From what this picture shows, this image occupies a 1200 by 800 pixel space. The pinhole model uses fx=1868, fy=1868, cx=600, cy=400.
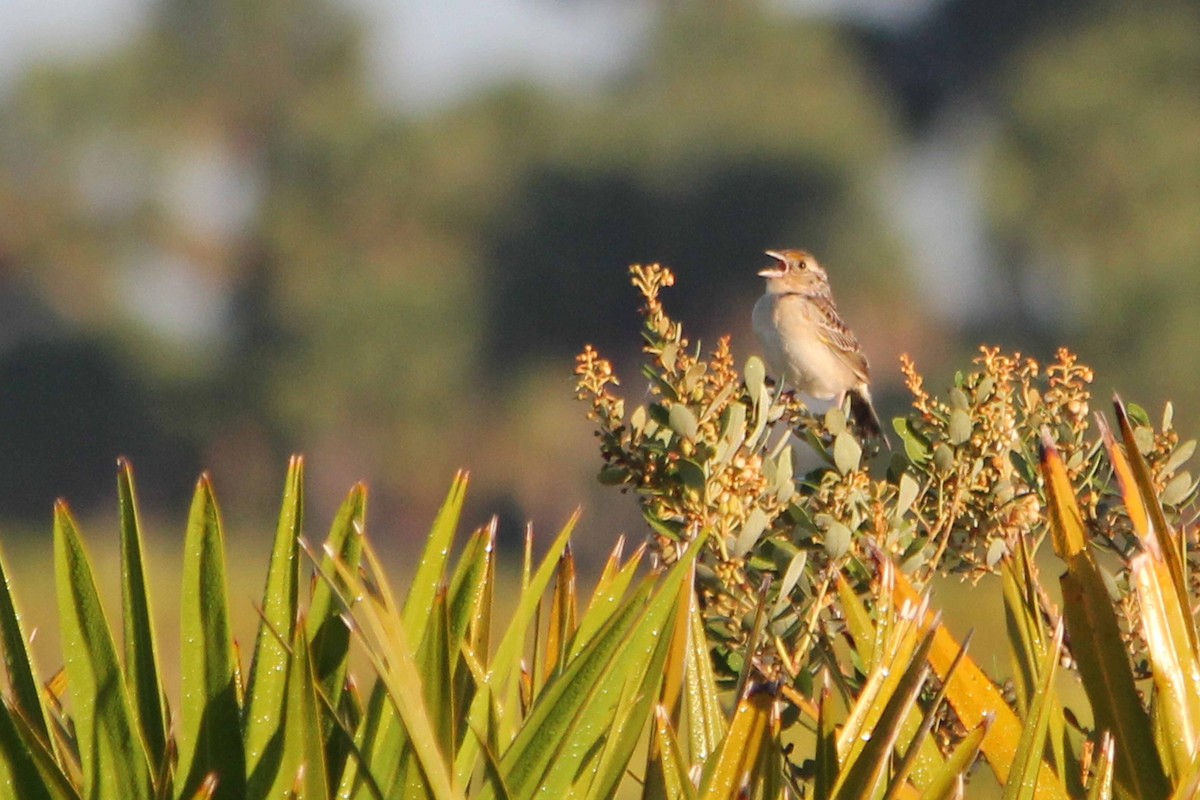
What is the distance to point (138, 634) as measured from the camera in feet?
7.63

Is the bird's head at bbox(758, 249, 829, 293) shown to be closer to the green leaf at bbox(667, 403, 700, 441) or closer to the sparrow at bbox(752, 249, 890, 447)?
the sparrow at bbox(752, 249, 890, 447)

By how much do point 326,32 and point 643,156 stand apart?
12.5 meters

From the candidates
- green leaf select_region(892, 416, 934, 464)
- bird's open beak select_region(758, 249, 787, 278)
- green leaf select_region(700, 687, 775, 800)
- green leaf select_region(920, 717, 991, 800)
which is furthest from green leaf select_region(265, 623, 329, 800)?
bird's open beak select_region(758, 249, 787, 278)

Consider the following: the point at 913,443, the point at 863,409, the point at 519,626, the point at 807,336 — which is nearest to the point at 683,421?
the point at 913,443

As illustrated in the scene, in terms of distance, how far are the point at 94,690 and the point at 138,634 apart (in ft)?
0.28

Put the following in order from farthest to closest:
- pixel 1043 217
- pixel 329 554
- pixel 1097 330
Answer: pixel 1043 217 → pixel 1097 330 → pixel 329 554

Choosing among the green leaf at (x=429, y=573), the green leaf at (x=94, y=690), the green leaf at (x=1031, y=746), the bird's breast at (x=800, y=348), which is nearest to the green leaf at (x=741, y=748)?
the green leaf at (x=1031, y=746)

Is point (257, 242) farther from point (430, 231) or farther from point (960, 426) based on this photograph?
point (960, 426)

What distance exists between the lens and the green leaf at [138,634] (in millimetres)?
2262

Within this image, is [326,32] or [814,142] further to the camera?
[326,32]

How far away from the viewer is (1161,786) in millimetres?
2342

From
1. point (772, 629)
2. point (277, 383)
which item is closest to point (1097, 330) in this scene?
point (277, 383)

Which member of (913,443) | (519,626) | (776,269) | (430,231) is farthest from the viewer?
(430,231)

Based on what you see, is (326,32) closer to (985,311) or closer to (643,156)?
(643,156)
